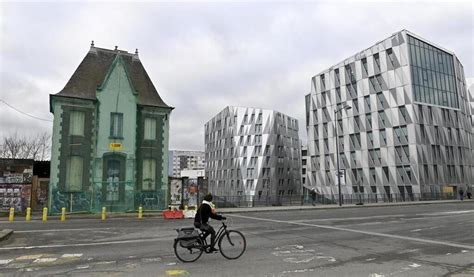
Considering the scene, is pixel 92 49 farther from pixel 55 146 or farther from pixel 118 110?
pixel 55 146

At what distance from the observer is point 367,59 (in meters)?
58.8

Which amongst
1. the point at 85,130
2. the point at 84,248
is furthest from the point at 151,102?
the point at 84,248

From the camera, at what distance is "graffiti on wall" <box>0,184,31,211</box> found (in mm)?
25031

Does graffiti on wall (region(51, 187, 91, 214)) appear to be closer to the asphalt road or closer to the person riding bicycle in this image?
the asphalt road

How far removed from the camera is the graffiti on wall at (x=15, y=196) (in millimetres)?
25031

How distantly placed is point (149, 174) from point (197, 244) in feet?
68.0

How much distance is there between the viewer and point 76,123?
1048 inches

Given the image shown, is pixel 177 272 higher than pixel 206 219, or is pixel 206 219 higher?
pixel 206 219

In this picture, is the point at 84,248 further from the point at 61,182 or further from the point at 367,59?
the point at 367,59

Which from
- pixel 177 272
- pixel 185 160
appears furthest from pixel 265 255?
pixel 185 160

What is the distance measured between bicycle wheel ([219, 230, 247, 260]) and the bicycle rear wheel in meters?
0.54

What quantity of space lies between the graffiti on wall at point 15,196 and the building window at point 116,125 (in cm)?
707

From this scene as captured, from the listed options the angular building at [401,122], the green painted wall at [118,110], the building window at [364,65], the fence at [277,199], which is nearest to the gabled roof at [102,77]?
the green painted wall at [118,110]

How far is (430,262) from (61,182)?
24.2 meters
